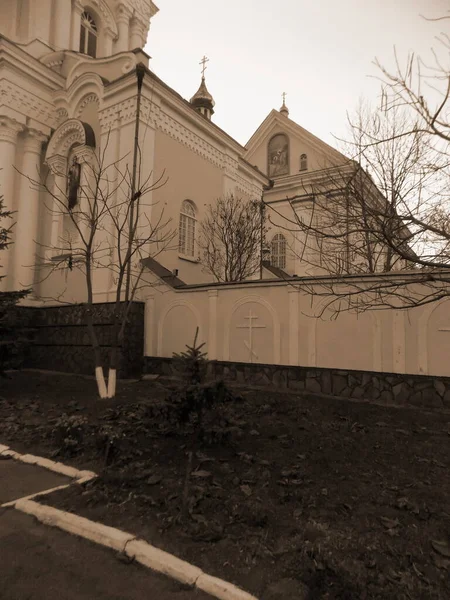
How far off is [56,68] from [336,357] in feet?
52.2

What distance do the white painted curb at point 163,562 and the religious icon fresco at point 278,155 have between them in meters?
23.6

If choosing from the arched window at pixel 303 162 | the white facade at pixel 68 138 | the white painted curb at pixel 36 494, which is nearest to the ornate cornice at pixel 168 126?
the white facade at pixel 68 138

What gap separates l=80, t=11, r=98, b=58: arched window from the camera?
19.7 m

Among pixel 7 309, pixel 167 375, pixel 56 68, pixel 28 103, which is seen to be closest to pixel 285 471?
pixel 167 375

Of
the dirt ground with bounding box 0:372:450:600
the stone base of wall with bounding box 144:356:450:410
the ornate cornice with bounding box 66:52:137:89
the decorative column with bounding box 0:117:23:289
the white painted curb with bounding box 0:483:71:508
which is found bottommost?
the white painted curb with bounding box 0:483:71:508

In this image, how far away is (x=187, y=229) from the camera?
49.7ft

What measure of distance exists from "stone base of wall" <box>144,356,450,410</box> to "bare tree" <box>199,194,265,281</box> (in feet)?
17.8

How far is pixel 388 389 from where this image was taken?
7.71 metres

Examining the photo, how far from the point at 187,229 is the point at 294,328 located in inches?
306

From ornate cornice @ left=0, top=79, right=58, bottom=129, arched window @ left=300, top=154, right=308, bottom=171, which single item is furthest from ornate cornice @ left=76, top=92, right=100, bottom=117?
arched window @ left=300, top=154, right=308, bottom=171

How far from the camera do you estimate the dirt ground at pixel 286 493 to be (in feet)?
9.07

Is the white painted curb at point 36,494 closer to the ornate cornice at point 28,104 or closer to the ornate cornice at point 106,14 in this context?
the ornate cornice at point 28,104

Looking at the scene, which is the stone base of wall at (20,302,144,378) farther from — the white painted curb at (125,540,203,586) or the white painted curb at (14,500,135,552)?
the white painted curb at (125,540,203,586)

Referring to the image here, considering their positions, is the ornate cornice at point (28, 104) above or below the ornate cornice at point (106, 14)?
below
